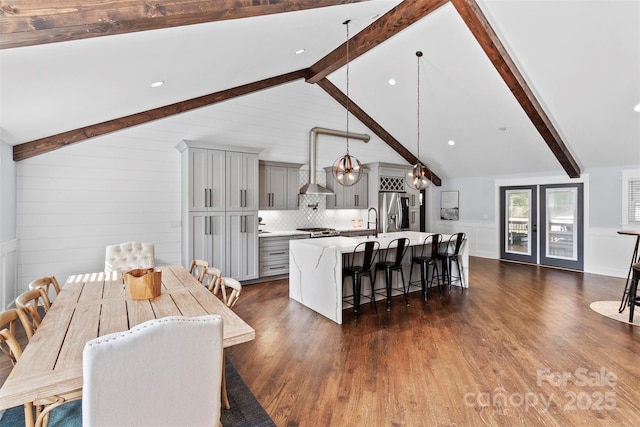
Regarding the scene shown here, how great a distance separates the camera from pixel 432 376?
9.10ft

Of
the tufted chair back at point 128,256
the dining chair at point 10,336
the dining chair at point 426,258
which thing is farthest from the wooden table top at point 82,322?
the dining chair at point 426,258

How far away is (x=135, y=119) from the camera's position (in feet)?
16.7

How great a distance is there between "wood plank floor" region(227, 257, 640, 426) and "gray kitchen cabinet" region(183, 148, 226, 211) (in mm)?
1701

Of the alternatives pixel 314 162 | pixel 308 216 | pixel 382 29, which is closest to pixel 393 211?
pixel 308 216

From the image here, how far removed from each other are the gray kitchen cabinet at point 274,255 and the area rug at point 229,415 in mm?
3604

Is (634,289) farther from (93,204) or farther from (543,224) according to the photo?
(93,204)

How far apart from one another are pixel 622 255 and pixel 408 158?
494cm

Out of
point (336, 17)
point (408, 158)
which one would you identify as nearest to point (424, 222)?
point (408, 158)

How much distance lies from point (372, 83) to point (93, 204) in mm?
5524

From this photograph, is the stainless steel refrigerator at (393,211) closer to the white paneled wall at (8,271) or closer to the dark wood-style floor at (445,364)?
the dark wood-style floor at (445,364)

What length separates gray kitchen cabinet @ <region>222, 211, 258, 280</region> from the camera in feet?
18.3

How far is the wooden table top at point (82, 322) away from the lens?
4.44 feet

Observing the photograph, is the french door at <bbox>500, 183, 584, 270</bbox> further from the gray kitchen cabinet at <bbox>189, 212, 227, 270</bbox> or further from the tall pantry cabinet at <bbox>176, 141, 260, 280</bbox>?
the gray kitchen cabinet at <bbox>189, 212, 227, 270</bbox>

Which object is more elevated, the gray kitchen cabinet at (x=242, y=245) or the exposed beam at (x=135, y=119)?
the exposed beam at (x=135, y=119)
